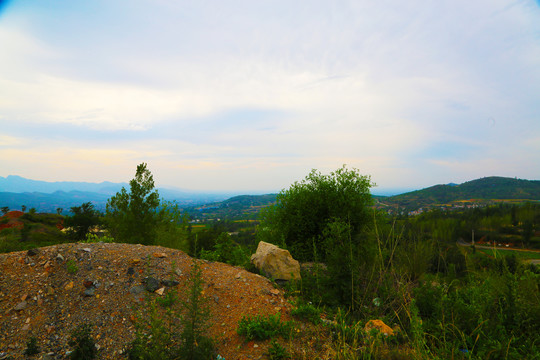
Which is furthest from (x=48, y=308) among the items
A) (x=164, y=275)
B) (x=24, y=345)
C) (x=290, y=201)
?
(x=290, y=201)

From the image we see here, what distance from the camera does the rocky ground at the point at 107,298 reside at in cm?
502

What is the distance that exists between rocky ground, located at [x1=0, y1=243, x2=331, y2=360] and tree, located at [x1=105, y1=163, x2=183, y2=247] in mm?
7580

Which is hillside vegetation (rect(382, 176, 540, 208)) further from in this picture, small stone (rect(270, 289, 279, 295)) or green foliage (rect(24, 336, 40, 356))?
green foliage (rect(24, 336, 40, 356))

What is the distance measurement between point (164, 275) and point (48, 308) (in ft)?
8.42

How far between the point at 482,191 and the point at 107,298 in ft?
A: 654

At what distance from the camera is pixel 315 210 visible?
44.9 ft

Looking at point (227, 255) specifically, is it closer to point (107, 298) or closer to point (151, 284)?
point (151, 284)

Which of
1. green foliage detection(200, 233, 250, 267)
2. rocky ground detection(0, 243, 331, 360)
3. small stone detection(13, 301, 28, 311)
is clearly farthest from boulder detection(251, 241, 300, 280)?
small stone detection(13, 301, 28, 311)

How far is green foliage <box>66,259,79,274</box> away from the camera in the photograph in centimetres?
702

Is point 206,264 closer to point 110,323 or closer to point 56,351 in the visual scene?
point 110,323

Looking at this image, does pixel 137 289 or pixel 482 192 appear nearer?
pixel 137 289

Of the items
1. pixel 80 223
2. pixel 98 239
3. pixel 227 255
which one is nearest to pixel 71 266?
pixel 227 255

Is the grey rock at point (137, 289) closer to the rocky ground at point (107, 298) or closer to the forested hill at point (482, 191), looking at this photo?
the rocky ground at point (107, 298)

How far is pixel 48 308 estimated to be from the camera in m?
5.99
